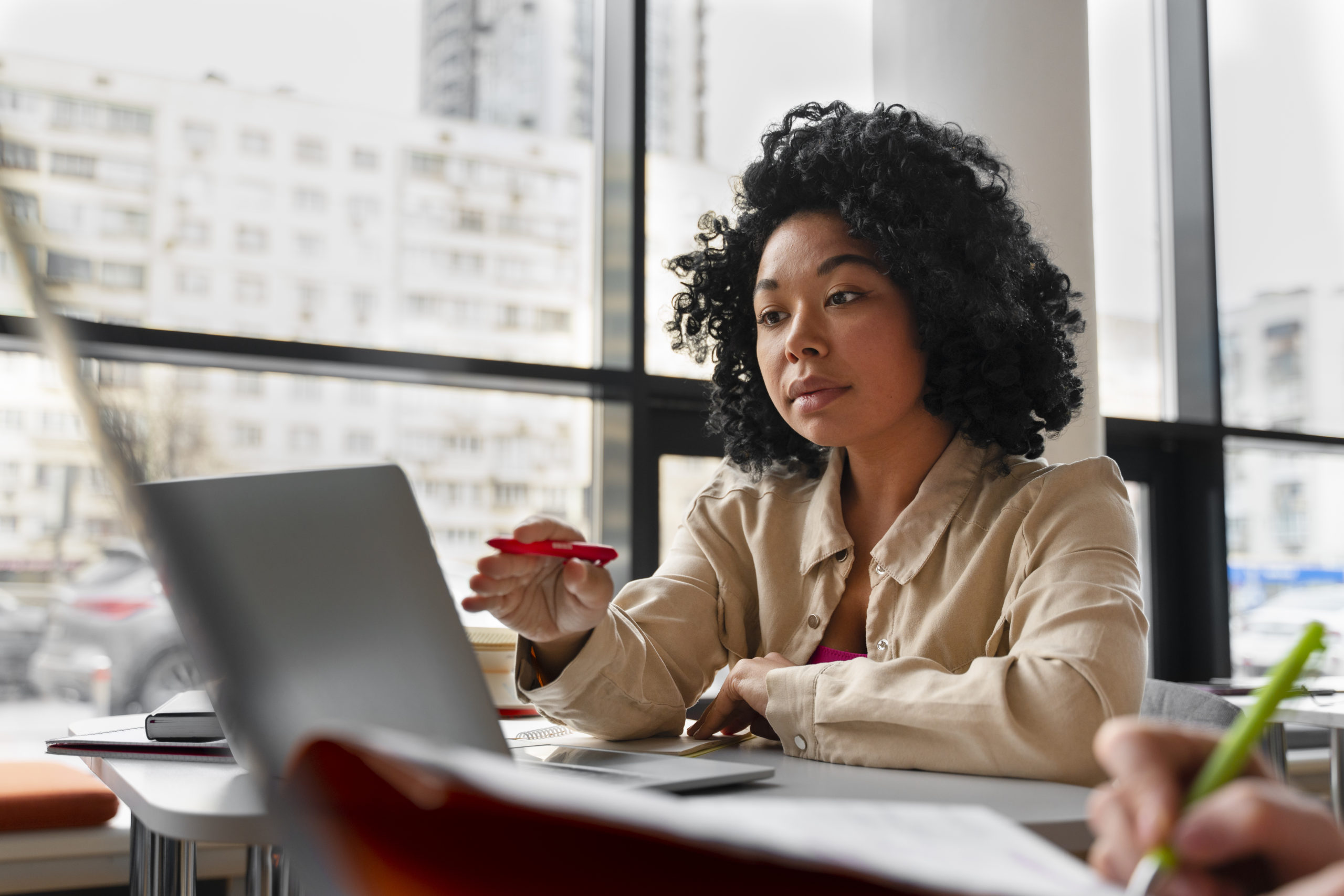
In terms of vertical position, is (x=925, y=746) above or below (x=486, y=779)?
below

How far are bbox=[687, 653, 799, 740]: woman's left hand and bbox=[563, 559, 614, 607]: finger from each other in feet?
0.71

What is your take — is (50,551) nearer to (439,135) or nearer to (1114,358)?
(439,135)

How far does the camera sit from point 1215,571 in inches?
137

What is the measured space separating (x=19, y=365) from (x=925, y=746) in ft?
6.18

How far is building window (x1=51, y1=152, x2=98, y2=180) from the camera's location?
2.11 meters

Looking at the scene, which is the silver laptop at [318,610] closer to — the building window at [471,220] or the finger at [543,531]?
the finger at [543,531]

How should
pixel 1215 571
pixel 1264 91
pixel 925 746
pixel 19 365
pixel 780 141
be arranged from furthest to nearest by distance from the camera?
pixel 1264 91 → pixel 1215 571 → pixel 19 365 → pixel 780 141 → pixel 925 746

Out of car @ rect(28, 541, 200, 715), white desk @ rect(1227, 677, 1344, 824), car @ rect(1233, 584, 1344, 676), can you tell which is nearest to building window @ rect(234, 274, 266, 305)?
car @ rect(28, 541, 200, 715)

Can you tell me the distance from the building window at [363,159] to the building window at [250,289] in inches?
14.3

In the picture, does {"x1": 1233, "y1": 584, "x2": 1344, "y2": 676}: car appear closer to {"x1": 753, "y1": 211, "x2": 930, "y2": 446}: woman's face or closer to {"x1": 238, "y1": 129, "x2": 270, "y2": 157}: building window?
{"x1": 753, "y1": 211, "x2": 930, "y2": 446}: woman's face

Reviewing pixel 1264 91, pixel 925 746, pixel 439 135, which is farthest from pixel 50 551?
pixel 1264 91

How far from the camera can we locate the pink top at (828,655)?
131 centimetres

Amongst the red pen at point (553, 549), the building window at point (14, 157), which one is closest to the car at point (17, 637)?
the red pen at point (553, 549)

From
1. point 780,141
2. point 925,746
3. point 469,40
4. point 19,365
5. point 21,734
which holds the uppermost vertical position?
point 469,40
